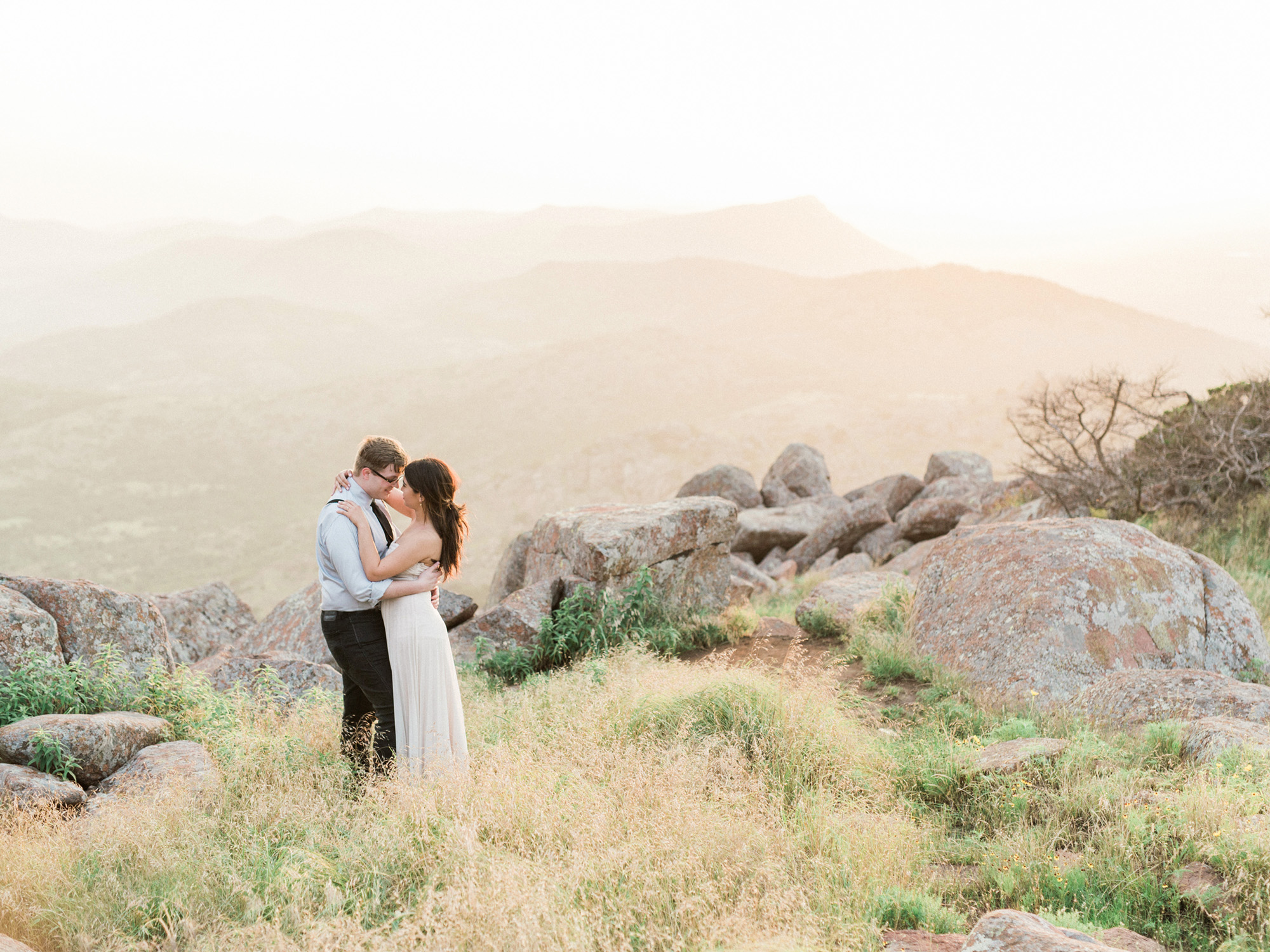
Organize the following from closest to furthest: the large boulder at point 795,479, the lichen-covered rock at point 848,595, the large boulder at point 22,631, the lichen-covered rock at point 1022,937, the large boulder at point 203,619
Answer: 1. the lichen-covered rock at point 1022,937
2. the large boulder at point 22,631
3. the lichen-covered rock at point 848,595
4. the large boulder at point 203,619
5. the large boulder at point 795,479

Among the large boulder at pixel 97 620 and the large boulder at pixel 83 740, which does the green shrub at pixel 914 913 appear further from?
the large boulder at pixel 97 620

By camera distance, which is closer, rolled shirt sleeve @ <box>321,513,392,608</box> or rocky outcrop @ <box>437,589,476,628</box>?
rolled shirt sleeve @ <box>321,513,392,608</box>

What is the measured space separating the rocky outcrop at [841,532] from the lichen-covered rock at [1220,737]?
504 inches

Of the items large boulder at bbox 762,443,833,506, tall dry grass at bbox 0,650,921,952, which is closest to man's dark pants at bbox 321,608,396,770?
tall dry grass at bbox 0,650,921,952

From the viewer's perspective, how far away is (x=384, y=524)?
5805 mm

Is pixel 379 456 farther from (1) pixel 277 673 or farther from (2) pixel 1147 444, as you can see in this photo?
(2) pixel 1147 444

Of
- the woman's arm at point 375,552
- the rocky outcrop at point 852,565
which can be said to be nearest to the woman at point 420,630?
the woman's arm at point 375,552

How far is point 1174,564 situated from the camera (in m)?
7.65

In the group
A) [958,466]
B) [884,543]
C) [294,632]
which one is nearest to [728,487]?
[884,543]

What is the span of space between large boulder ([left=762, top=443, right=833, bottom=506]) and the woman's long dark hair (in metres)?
17.7

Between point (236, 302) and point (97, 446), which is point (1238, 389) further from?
point (236, 302)

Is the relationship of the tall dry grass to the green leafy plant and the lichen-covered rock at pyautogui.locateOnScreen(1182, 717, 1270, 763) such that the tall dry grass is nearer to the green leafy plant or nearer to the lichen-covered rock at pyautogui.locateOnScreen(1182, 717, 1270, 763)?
the green leafy plant

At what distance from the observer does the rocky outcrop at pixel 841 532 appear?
1823cm

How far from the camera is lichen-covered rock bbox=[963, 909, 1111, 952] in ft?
9.27
